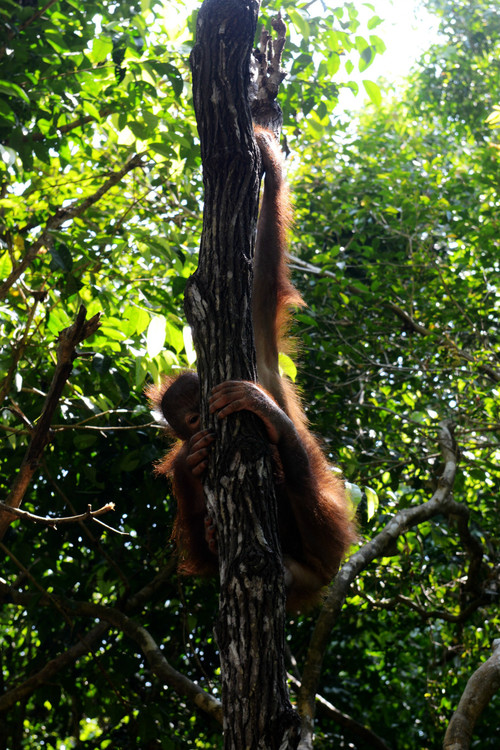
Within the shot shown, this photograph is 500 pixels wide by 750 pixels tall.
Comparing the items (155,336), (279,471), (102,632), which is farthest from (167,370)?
(102,632)

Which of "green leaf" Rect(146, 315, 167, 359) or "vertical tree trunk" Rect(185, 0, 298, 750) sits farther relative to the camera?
"green leaf" Rect(146, 315, 167, 359)

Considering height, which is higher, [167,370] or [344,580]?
[167,370]

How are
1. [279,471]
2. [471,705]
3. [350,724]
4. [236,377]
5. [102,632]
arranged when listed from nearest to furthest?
1. [236,377]
2. [279,471]
3. [471,705]
4. [102,632]
5. [350,724]

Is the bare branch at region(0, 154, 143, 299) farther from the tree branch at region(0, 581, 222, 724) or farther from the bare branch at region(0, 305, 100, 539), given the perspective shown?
the tree branch at region(0, 581, 222, 724)

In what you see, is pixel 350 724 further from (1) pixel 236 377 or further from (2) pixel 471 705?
(1) pixel 236 377

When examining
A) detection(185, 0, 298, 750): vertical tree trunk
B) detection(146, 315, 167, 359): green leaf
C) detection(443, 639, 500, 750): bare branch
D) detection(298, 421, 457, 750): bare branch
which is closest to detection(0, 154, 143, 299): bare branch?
detection(146, 315, 167, 359): green leaf

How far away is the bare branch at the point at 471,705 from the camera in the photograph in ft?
8.95

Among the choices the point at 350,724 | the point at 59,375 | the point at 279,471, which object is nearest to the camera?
the point at 59,375

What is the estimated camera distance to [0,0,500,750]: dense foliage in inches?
132

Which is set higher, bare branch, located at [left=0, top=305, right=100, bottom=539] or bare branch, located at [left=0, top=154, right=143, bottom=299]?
bare branch, located at [left=0, top=154, right=143, bottom=299]

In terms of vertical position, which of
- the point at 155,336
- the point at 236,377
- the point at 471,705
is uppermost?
the point at 155,336

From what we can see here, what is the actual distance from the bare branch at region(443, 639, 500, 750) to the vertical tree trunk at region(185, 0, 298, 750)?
151 centimetres

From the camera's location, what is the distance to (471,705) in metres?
2.77

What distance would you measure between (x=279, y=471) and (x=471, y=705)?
125cm
